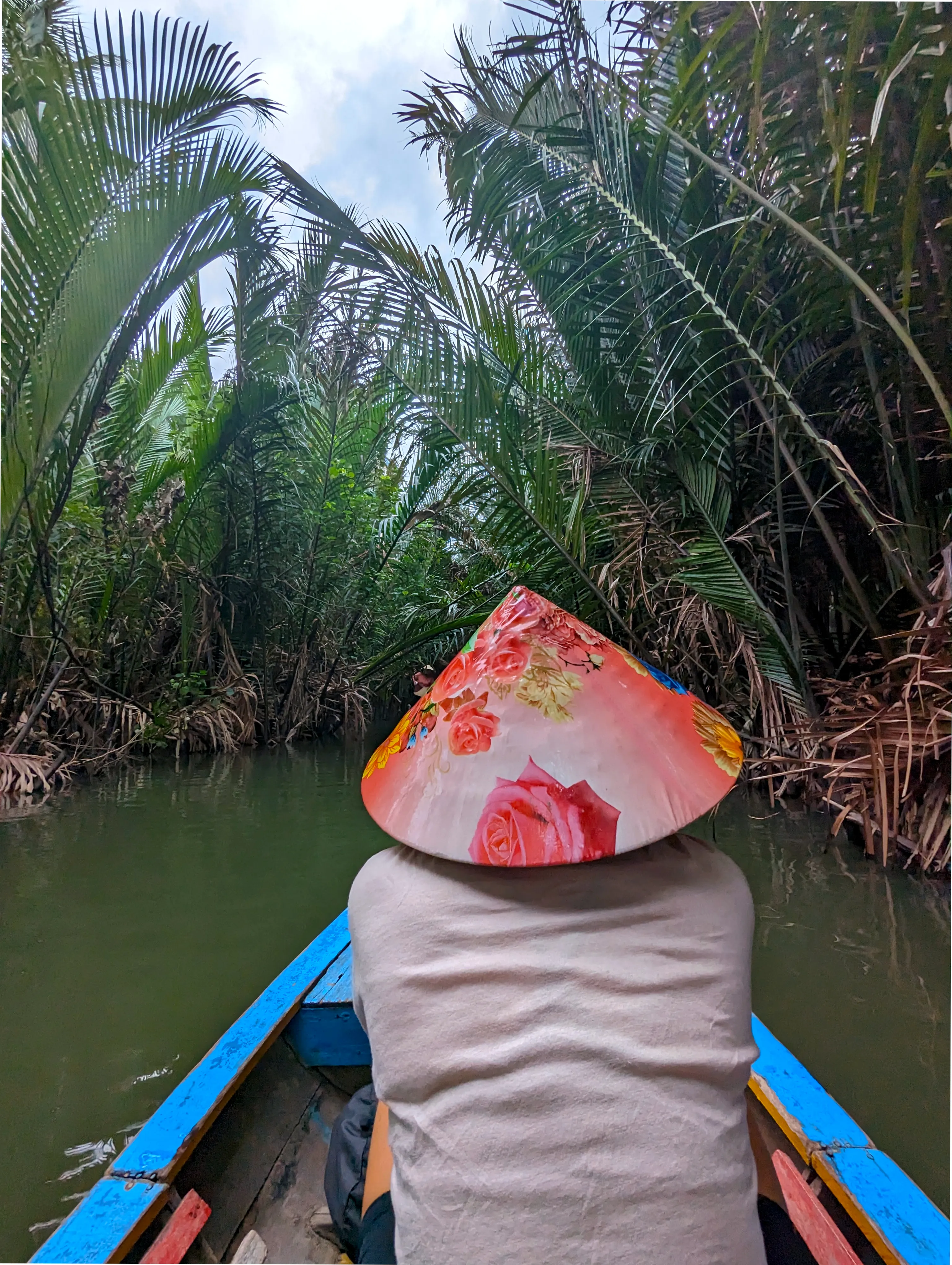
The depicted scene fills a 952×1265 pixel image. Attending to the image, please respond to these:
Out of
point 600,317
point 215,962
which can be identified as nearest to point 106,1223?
point 215,962

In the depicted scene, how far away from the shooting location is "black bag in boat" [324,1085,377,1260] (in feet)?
2.91

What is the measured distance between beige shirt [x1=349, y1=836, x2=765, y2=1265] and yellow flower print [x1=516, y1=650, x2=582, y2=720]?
0.14 m

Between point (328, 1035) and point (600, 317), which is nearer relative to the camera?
point (328, 1035)

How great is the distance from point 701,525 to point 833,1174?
290cm

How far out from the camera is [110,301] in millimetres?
2820

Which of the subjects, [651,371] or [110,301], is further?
[651,371]

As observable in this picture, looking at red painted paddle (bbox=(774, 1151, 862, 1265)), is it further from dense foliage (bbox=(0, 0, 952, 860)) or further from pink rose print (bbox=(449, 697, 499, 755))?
dense foliage (bbox=(0, 0, 952, 860))

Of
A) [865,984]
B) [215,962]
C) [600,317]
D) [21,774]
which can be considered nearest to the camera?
[865,984]

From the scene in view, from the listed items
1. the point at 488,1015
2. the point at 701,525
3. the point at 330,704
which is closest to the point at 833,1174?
the point at 488,1015

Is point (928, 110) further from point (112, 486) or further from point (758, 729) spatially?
point (112, 486)

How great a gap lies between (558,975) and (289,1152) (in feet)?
3.41

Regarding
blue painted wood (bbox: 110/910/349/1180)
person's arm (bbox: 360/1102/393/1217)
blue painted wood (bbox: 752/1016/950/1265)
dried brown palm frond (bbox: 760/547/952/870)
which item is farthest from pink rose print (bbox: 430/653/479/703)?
dried brown palm frond (bbox: 760/547/952/870)

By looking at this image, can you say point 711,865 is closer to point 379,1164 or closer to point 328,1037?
point 379,1164

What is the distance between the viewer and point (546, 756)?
2.00ft
